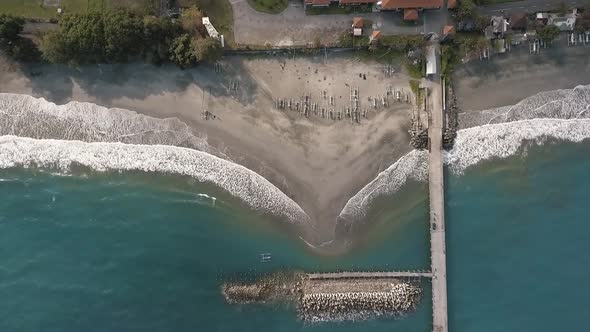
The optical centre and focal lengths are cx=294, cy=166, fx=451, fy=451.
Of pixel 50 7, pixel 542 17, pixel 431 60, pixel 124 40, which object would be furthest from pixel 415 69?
pixel 50 7

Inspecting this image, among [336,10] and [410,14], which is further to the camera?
[336,10]

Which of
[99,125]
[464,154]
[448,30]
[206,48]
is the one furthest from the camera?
[464,154]

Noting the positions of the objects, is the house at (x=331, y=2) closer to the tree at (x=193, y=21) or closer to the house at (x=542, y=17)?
the tree at (x=193, y=21)

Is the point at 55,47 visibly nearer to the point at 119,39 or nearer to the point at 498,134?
the point at 119,39

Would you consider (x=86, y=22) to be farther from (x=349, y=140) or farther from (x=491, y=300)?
(x=491, y=300)

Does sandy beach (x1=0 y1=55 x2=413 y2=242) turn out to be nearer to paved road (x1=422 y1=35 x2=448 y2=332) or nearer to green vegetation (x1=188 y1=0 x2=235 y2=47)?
green vegetation (x1=188 y1=0 x2=235 y2=47)

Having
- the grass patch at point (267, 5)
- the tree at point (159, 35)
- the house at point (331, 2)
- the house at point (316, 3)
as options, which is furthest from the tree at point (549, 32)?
the tree at point (159, 35)

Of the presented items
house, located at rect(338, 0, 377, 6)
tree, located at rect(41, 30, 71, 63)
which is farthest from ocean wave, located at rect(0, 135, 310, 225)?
house, located at rect(338, 0, 377, 6)
